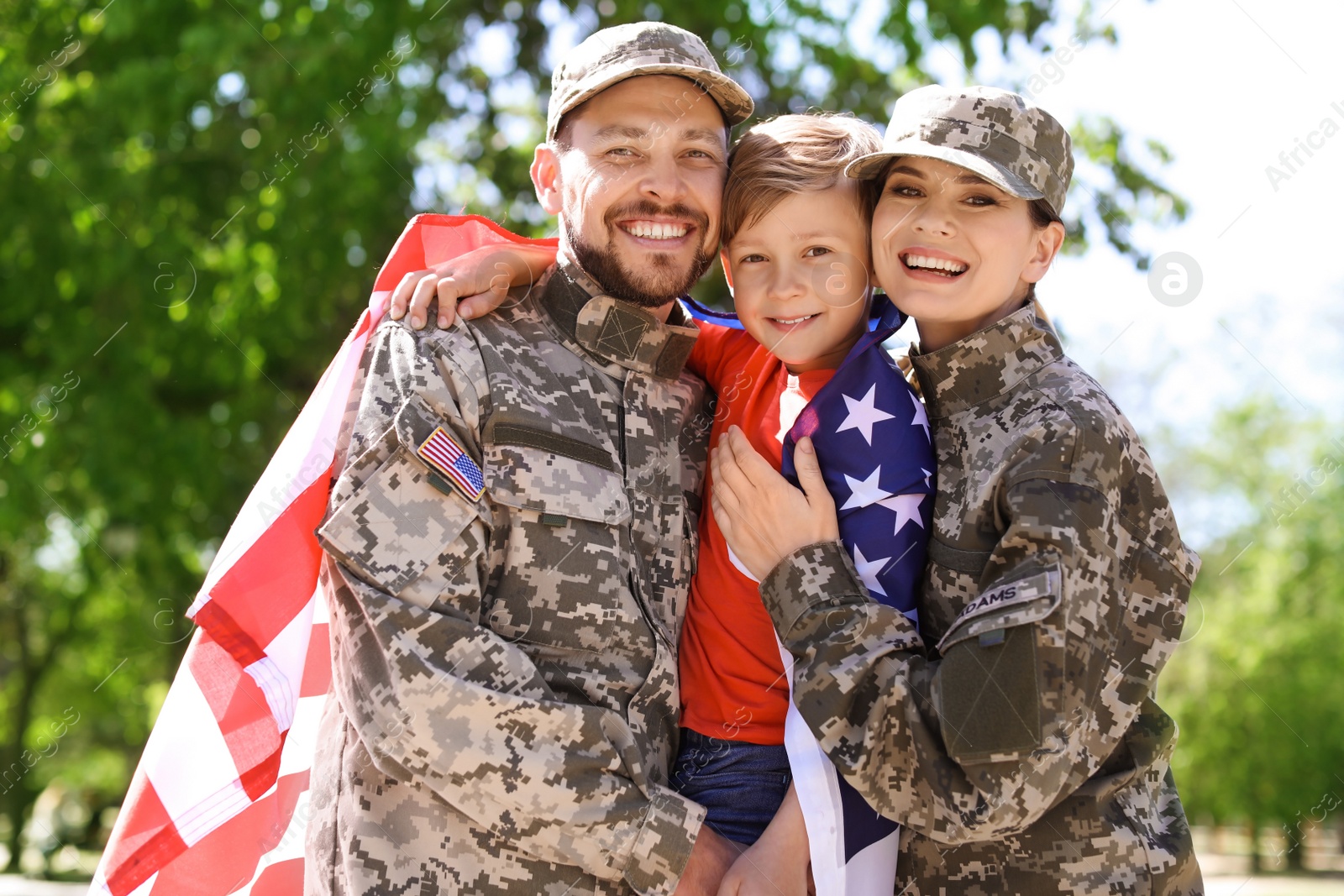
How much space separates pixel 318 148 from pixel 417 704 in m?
5.10

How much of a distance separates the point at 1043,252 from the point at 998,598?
37.7 inches

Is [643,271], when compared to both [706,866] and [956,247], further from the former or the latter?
[706,866]

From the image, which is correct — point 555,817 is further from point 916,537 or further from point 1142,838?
point 1142,838

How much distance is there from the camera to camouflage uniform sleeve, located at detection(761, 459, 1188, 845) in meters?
2.20

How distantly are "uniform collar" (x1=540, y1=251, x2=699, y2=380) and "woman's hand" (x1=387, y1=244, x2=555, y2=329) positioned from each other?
0.11 metres

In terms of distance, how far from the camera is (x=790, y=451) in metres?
2.74

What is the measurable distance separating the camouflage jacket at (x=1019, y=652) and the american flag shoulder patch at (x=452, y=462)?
0.68 metres

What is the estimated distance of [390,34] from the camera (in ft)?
21.7

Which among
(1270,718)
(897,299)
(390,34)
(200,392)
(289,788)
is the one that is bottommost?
(1270,718)

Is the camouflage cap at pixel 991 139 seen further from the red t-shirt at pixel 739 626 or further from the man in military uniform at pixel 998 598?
the red t-shirt at pixel 739 626

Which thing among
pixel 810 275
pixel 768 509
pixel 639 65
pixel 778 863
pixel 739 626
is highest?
pixel 639 65

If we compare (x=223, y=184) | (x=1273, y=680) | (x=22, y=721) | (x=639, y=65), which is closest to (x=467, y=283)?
(x=639, y=65)

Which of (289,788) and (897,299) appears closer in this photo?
(897,299)

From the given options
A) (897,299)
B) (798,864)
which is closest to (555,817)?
(798,864)
